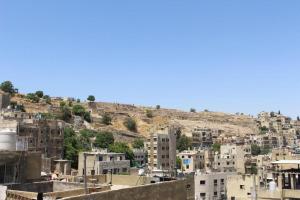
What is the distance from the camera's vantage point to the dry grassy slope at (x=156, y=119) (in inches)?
4129

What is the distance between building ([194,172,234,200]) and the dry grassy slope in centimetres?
5576

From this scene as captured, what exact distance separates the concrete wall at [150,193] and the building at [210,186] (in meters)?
32.4

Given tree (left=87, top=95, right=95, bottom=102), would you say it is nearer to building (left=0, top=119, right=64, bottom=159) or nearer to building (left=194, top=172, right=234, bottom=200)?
building (left=0, top=119, right=64, bottom=159)

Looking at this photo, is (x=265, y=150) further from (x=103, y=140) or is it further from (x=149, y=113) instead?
(x=103, y=140)

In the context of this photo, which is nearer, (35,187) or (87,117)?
(35,187)

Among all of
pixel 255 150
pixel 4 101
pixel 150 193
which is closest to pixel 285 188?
pixel 150 193

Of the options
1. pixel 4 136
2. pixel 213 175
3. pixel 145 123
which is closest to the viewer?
pixel 4 136

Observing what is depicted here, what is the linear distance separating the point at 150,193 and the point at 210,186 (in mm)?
36036

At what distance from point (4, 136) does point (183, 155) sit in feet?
196

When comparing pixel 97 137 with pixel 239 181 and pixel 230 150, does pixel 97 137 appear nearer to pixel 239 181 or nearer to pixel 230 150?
pixel 230 150

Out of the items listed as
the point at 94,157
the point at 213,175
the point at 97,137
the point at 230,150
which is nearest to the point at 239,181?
the point at 213,175

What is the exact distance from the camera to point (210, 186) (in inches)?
1839

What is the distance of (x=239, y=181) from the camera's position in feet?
129

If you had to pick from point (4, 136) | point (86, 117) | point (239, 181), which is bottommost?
point (239, 181)
